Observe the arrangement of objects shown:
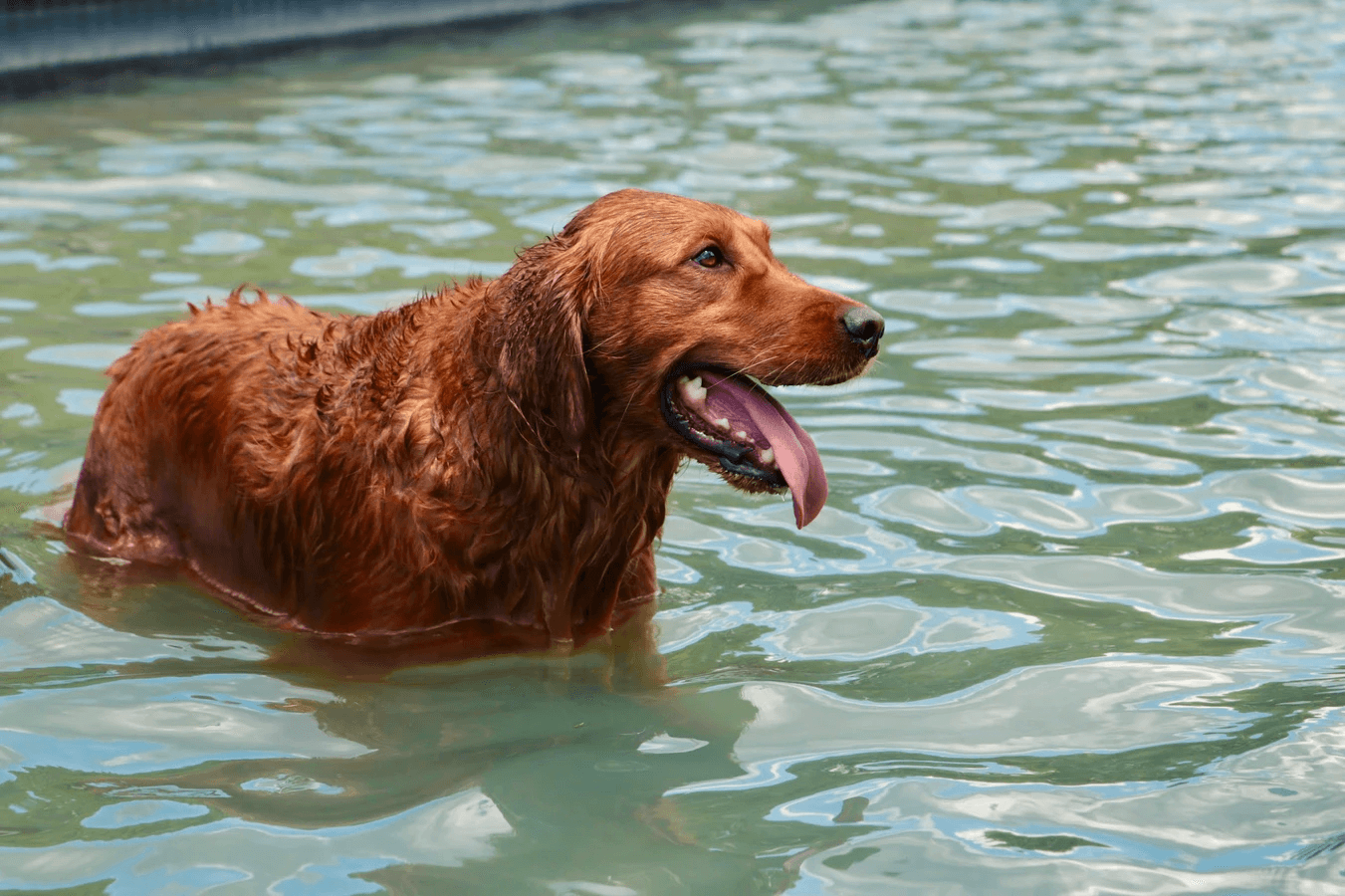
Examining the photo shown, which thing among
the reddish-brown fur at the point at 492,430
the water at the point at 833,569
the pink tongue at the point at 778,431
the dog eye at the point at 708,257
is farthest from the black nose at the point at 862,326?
the water at the point at 833,569

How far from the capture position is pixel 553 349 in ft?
15.7

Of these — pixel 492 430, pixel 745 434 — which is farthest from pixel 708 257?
pixel 492 430

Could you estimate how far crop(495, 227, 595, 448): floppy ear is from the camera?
4.76 meters

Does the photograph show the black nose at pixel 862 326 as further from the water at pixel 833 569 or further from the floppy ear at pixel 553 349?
the water at pixel 833 569

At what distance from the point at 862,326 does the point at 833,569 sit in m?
1.31

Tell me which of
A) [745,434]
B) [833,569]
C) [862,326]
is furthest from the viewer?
[833,569]

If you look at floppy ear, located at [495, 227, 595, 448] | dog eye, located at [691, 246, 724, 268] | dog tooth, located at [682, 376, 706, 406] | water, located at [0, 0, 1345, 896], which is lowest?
water, located at [0, 0, 1345, 896]

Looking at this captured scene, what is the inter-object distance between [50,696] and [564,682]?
149cm

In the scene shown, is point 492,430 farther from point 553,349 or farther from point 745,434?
point 745,434

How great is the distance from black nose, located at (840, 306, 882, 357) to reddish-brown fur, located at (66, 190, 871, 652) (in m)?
0.04

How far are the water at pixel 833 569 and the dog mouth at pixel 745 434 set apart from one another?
593 mm

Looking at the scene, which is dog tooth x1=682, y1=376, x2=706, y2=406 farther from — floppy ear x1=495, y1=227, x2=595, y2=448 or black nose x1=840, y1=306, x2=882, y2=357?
black nose x1=840, y1=306, x2=882, y2=357

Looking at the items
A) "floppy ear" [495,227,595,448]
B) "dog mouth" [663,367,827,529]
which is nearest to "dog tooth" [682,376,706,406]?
"dog mouth" [663,367,827,529]

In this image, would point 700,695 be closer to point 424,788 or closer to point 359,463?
point 424,788
